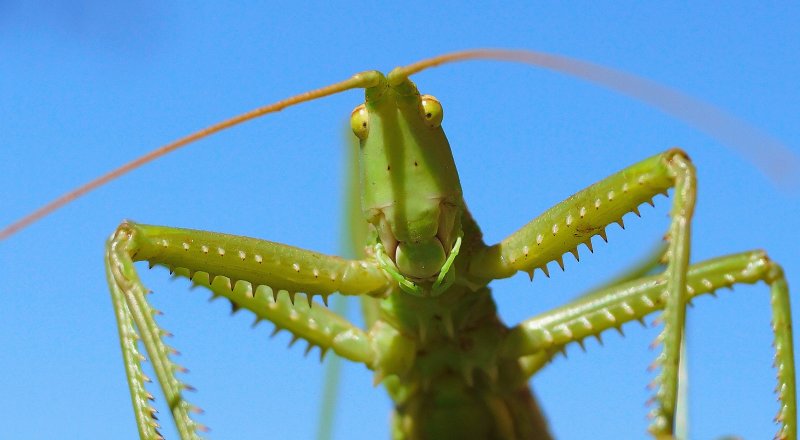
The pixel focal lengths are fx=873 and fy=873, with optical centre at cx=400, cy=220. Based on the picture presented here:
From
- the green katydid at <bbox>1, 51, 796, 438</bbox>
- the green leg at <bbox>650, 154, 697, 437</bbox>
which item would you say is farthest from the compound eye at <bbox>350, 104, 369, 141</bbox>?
the green leg at <bbox>650, 154, 697, 437</bbox>

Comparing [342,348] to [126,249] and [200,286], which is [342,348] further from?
[126,249]

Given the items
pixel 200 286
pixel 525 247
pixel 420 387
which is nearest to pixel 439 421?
pixel 420 387

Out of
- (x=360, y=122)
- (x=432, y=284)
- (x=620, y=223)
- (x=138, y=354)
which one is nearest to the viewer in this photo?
(x=138, y=354)

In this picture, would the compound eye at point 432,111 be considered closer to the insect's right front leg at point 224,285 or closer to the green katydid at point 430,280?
the green katydid at point 430,280

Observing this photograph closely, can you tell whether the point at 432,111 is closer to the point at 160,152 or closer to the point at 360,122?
the point at 360,122

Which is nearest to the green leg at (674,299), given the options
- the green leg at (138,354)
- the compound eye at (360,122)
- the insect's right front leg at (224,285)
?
the compound eye at (360,122)

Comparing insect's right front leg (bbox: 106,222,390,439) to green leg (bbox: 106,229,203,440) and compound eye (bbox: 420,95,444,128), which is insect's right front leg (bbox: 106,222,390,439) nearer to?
green leg (bbox: 106,229,203,440)

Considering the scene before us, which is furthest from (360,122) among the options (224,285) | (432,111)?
(224,285)
